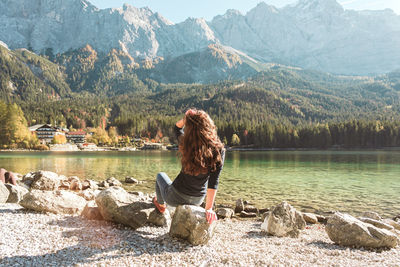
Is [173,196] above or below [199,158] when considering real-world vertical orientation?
below

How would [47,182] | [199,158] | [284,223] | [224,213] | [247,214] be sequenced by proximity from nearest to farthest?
[199,158], [284,223], [224,213], [247,214], [47,182]

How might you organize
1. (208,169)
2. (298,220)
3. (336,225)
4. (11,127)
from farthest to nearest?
1. (11,127)
2. (298,220)
3. (336,225)
4. (208,169)

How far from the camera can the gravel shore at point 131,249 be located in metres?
5.87

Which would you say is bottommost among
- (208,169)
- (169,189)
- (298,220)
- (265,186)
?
(265,186)

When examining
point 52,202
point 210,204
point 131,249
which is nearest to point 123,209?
point 131,249

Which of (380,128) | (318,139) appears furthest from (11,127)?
(380,128)

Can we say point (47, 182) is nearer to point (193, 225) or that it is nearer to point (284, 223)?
point (193, 225)

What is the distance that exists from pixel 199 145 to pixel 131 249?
127 inches

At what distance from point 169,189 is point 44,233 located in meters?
3.76

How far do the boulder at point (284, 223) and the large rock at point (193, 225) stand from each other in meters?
3.70

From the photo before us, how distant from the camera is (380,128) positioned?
13000cm

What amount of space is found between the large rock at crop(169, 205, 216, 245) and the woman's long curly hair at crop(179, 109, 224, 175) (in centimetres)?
125

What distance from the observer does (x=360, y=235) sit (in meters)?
8.14

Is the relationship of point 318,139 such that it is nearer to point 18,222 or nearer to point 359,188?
point 359,188
